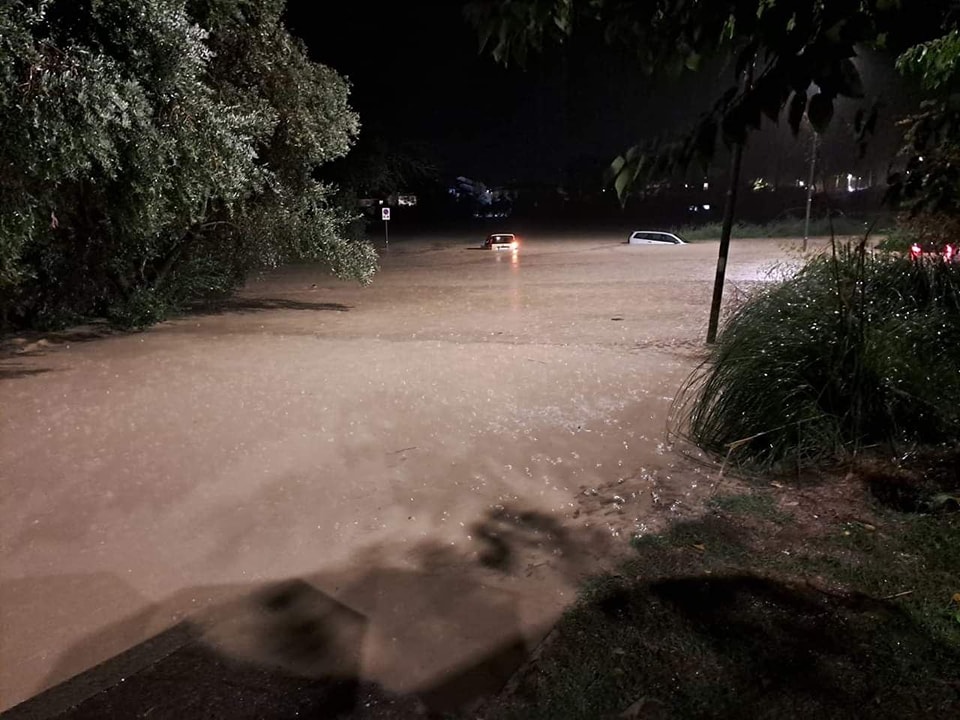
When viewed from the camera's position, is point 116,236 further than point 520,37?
Yes

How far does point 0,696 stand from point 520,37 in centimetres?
377

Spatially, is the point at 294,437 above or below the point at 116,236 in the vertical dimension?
below

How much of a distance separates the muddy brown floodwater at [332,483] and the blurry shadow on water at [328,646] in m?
0.02

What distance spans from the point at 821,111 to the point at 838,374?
4123mm

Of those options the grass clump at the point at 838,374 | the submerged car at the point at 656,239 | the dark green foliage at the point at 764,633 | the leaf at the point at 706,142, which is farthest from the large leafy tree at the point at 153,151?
the submerged car at the point at 656,239

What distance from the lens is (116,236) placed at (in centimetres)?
1239

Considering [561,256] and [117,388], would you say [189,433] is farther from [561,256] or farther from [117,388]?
[561,256]

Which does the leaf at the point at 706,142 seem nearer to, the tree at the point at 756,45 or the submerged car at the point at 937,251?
the tree at the point at 756,45

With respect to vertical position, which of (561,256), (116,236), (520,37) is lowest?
(561,256)

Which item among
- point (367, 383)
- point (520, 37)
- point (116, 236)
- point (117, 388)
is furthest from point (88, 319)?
point (520, 37)

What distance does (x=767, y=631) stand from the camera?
11.7ft

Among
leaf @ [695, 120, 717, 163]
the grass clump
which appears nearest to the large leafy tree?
the grass clump

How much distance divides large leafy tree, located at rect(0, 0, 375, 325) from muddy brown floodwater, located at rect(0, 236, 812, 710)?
1571 mm

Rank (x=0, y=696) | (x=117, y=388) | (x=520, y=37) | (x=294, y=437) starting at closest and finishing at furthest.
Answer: (x=520, y=37), (x=0, y=696), (x=294, y=437), (x=117, y=388)
